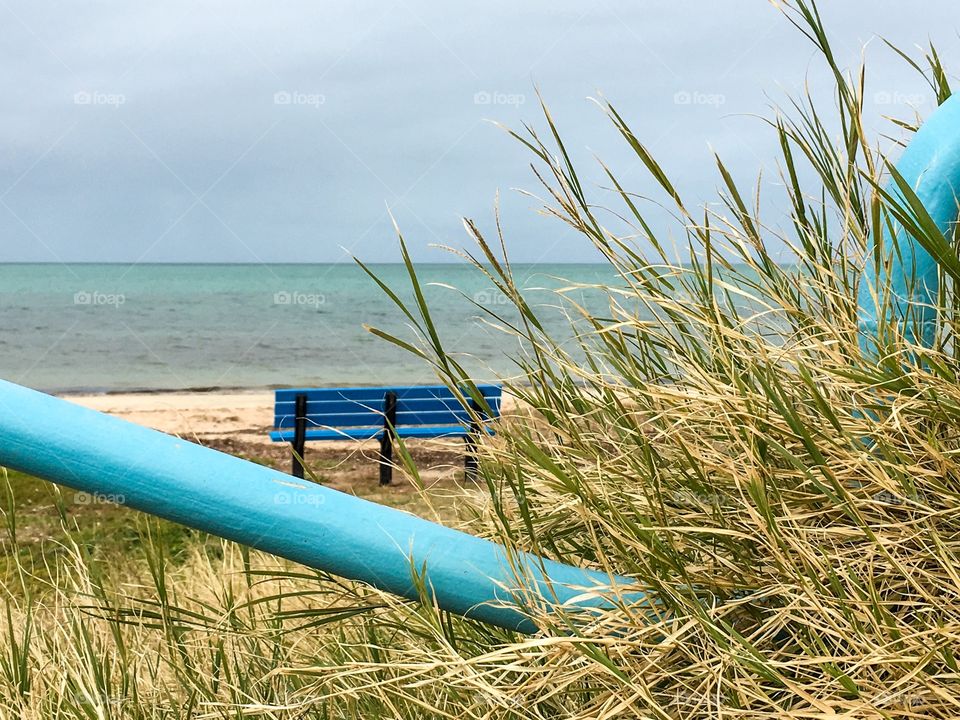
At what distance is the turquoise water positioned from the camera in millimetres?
21772

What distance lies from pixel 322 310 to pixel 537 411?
152ft

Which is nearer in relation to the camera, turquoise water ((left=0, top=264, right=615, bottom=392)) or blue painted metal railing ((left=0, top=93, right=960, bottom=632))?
blue painted metal railing ((left=0, top=93, right=960, bottom=632))

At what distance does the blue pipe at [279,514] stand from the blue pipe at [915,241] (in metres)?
0.63

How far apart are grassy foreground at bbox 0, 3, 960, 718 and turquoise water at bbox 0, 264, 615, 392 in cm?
18

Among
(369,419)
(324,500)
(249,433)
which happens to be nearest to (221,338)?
(249,433)

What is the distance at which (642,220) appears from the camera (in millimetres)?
1663

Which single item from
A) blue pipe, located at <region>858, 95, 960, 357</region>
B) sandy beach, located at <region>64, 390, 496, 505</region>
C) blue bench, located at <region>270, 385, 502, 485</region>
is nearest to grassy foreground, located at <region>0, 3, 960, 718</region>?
blue pipe, located at <region>858, 95, 960, 357</region>

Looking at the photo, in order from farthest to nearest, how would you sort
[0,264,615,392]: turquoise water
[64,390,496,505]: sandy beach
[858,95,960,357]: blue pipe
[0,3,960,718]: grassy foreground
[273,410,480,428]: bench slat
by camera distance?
[0,264,615,392]: turquoise water, [273,410,480,428]: bench slat, [64,390,496,505]: sandy beach, [858,95,960,357]: blue pipe, [0,3,960,718]: grassy foreground

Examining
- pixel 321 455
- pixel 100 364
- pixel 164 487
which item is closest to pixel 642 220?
pixel 164 487

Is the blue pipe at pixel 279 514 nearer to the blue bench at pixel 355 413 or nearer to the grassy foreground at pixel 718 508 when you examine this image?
the grassy foreground at pixel 718 508

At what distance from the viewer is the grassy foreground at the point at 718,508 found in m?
1.25

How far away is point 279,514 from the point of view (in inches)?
53.8

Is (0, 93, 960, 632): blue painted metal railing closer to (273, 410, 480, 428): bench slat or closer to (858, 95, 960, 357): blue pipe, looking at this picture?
(858, 95, 960, 357): blue pipe

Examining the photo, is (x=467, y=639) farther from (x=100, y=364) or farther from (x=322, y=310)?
(x=322, y=310)
